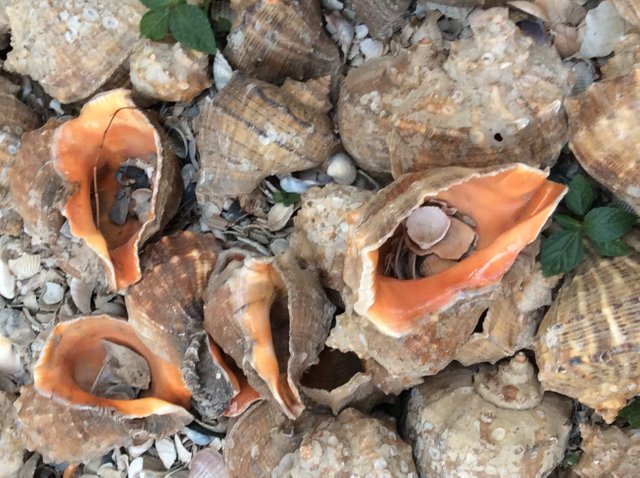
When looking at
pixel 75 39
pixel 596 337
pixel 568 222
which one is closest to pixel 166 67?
pixel 75 39

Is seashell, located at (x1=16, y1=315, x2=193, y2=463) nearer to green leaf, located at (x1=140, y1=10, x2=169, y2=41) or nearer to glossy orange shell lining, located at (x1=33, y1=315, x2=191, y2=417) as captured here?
glossy orange shell lining, located at (x1=33, y1=315, x2=191, y2=417)

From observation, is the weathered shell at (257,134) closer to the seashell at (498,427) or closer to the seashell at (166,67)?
the seashell at (166,67)

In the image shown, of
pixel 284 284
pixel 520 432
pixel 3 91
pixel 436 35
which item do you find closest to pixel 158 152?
pixel 284 284

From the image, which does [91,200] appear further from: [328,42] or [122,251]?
[328,42]

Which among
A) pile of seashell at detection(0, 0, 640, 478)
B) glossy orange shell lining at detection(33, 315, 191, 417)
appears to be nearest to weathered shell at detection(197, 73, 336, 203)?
pile of seashell at detection(0, 0, 640, 478)

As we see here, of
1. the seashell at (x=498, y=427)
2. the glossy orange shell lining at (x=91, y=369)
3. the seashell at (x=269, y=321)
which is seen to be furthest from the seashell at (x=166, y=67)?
the seashell at (x=498, y=427)
